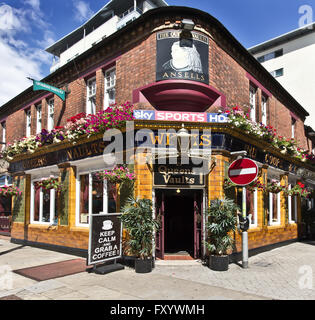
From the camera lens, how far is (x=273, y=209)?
13.6 meters

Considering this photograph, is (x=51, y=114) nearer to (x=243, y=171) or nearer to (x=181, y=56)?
(x=181, y=56)

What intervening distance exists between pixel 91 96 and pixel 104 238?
6.28 m

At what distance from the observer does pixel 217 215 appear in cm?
867

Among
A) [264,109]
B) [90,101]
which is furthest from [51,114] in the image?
[264,109]

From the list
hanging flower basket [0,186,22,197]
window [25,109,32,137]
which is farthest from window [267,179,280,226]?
window [25,109,32,137]

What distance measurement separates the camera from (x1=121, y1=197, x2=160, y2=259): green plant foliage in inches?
324

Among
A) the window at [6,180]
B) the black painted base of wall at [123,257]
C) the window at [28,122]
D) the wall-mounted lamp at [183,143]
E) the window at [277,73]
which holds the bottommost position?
the black painted base of wall at [123,257]

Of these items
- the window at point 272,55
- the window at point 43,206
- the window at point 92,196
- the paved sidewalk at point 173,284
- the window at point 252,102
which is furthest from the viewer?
the window at point 272,55

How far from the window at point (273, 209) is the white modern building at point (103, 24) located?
951 inches

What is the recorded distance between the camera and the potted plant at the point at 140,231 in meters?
8.23

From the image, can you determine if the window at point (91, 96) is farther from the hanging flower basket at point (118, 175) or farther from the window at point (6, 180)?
the window at point (6, 180)

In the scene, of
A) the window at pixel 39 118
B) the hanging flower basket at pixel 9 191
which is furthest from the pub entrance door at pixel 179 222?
the window at pixel 39 118

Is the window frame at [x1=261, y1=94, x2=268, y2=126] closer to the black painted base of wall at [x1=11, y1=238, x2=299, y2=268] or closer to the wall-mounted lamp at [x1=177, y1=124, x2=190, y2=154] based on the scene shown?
the black painted base of wall at [x1=11, y1=238, x2=299, y2=268]

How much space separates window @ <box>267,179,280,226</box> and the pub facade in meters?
0.05
